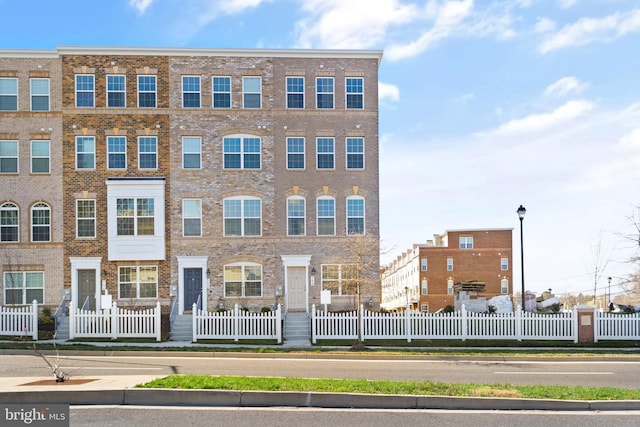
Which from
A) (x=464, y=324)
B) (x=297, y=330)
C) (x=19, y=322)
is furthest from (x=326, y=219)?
(x=19, y=322)

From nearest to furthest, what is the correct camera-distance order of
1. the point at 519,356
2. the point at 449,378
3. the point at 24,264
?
the point at 449,378 → the point at 519,356 → the point at 24,264

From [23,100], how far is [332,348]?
19733 millimetres

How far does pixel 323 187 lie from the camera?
31547 millimetres

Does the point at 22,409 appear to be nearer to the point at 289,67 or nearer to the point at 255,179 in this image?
the point at 255,179

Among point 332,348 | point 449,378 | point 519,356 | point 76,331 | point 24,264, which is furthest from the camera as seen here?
point 24,264

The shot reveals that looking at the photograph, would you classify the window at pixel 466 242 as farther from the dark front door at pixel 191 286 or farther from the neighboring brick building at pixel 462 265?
the dark front door at pixel 191 286

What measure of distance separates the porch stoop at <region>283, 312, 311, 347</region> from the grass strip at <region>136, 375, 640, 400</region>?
12.2 meters

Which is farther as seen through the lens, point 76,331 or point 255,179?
point 255,179

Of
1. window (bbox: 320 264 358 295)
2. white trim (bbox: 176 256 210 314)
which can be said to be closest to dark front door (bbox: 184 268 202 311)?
white trim (bbox: 176 256 210 314)

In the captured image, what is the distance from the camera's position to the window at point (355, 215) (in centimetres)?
3145

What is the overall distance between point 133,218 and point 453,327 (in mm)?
15793

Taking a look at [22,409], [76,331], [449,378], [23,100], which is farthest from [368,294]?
[22,409]

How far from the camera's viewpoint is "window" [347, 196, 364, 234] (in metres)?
31.5

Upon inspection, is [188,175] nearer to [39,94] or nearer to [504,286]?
[39,94]
